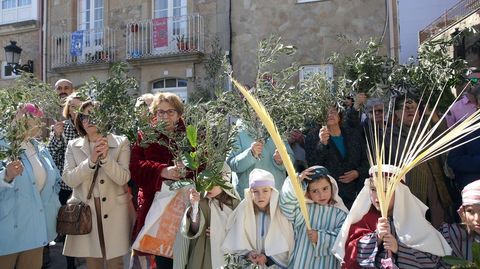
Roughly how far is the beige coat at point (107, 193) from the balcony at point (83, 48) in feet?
33.6

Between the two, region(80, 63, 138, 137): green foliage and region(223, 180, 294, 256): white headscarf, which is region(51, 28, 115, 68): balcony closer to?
region(80, 63, 138, 137): green foliage

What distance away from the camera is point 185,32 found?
13070mm

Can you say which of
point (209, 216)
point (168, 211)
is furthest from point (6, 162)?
point (209, 216)

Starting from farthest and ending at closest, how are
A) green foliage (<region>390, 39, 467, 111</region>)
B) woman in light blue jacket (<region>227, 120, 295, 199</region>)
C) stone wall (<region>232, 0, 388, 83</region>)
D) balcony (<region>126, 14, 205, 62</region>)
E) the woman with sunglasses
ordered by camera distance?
balcony (<region>126, 14, 205, 62</region>), stone wall (<region>232, 0, 388, 83</region>), green foliage (<region>390, 39, 467, 111</region>), the woman with sunglasses, woman in light blue jacket (<region>227, 120, 295, 199</region>)

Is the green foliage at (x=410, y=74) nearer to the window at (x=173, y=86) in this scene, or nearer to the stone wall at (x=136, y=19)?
the stone wall at (x=136, y=19)

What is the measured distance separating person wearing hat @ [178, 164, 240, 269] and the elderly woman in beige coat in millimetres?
694

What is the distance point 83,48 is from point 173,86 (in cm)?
307

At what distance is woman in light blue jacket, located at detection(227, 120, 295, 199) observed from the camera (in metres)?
4.02

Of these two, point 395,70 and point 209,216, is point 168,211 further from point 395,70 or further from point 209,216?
point 395,70

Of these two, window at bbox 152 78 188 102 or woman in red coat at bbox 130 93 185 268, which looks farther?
window at bbox 152 78 188 102

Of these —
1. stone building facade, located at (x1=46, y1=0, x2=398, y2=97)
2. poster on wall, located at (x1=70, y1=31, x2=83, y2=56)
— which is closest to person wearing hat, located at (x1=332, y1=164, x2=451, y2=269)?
stone building facade, located at (x1=46, y1=0, x2=398, y2=97)

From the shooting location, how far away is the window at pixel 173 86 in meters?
13.5

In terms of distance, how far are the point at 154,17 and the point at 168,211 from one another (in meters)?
10.9

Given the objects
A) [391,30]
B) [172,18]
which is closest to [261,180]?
[391,30]
